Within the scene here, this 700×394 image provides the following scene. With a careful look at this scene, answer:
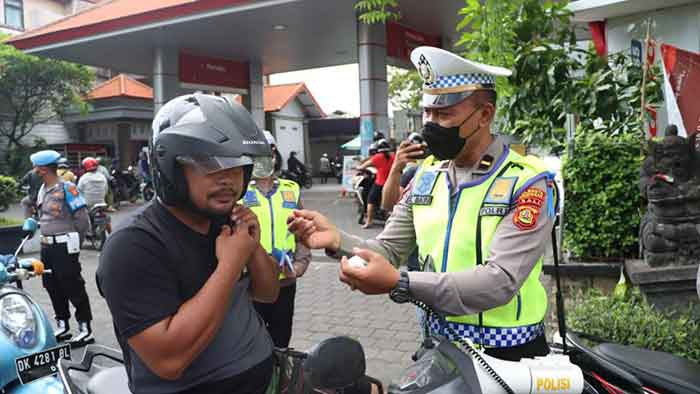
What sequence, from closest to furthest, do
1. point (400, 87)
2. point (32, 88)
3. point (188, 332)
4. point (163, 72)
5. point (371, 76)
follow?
point (188, 332) → point (371, 76) → point (163, 72) → point (32, 88) → point (400, 87)

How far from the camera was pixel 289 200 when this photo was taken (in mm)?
3568

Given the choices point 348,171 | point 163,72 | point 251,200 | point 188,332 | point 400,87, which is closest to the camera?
point 188,332

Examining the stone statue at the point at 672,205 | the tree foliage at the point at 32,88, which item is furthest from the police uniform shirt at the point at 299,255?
the tree foliage at the point at 32,88

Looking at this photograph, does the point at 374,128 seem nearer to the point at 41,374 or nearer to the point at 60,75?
the point at 41,374

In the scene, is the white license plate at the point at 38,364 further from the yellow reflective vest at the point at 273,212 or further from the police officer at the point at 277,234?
the yellow reflective vest at the point at 273,212

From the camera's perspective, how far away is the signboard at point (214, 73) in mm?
15984

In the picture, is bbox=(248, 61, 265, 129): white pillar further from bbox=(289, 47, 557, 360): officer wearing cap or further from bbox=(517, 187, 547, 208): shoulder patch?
bbox=(517, 187, 547, 208): shoulder patch

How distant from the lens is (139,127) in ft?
94.4

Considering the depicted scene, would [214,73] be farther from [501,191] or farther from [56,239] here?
[501,191]

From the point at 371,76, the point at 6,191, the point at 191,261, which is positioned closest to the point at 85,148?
the point at 6,191

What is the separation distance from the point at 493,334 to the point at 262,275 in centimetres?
70

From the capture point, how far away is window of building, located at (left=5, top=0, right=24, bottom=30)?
35031 millimetres

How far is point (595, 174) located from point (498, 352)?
12.3 ft

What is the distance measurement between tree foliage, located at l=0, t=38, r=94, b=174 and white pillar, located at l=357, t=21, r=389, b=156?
18.2m
